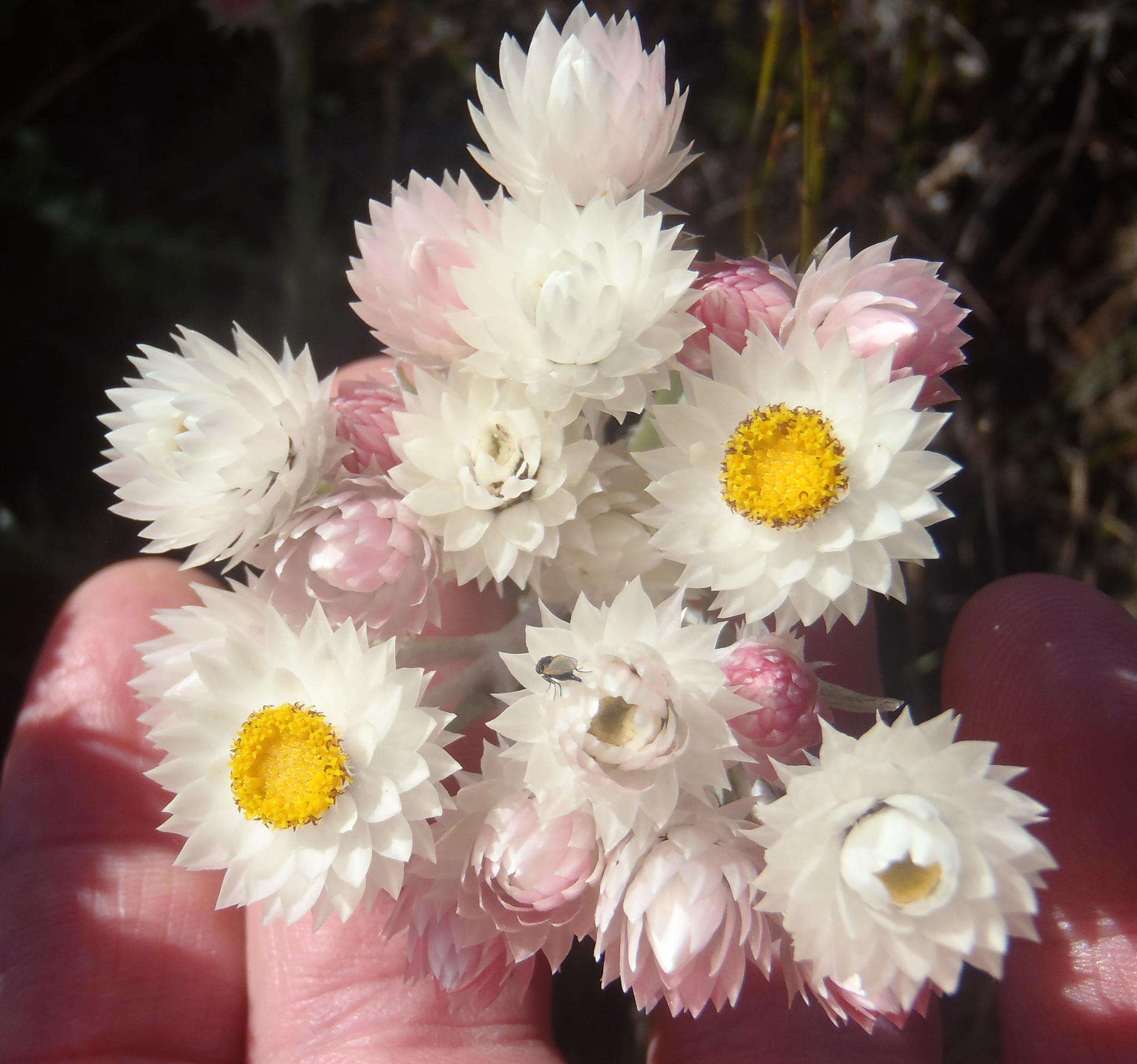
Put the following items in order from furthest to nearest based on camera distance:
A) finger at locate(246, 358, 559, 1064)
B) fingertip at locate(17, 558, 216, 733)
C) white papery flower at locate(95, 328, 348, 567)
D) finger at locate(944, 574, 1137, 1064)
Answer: fingertip at locate(17, 558, 216, 733) < finger at locate(246, 358, 559, 1064) < finger at locate(944, 574, 1137, 1064) < white papery flower at locate(95, 328, 348, 567)

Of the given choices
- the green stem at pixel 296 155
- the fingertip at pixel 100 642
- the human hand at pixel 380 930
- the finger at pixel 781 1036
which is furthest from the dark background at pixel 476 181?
the finger at pixel 781 1036

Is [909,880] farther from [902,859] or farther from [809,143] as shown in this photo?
[809,143]

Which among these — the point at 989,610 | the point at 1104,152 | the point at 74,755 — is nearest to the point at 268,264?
the point at 74,755

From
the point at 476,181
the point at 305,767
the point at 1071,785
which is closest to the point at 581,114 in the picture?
the point at 305,767

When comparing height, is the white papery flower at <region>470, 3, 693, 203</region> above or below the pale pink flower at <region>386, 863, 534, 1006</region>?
above

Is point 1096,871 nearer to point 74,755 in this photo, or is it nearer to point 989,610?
point 989,610

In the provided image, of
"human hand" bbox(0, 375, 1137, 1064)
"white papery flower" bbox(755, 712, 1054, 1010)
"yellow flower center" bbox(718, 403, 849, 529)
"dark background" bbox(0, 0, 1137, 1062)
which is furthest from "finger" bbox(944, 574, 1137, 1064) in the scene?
"yellow flower center" bbox(718, 403, 849, 529)

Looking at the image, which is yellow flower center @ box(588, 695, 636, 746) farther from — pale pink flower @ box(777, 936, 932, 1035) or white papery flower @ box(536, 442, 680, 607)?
pale pink flower @ box(777, 936, 932, 1035)

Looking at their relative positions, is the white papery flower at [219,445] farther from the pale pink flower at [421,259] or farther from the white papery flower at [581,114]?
the white papery flower at [581,114]
